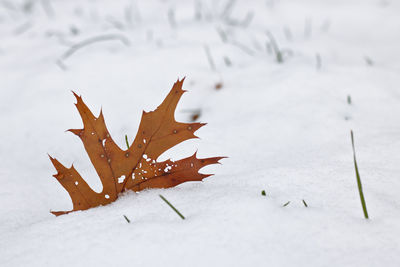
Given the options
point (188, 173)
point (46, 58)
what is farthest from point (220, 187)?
point (46, 58)

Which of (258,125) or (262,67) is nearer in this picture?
(258,125)

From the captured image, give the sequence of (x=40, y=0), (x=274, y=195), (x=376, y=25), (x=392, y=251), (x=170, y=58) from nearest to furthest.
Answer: (x=392, y=251), (x=274, y=195), (x=170, y=58), (x=376, y=25), (x=40, y=0)

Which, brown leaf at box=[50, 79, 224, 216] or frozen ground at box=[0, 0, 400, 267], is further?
brown leaf at box=[50, 79, 224, 216]

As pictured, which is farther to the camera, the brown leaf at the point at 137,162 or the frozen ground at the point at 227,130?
the brown leaf at the point at 137,162

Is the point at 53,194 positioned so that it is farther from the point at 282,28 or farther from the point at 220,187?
the point at 282,28
